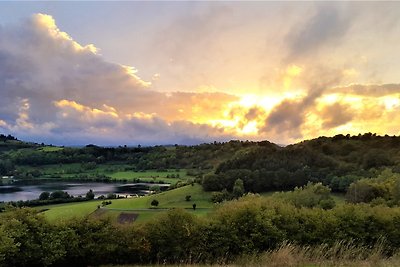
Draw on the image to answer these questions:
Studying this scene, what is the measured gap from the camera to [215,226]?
69.9ft

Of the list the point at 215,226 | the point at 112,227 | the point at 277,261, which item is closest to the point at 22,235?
the point at 112,227

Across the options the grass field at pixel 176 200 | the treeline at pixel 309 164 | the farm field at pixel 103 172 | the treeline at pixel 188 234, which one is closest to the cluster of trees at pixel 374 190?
the treeline at pixel 309 164

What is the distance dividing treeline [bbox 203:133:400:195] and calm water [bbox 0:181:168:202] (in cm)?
3343

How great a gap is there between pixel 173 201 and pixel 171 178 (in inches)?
2244

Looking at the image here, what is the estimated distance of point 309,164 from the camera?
3836 inches

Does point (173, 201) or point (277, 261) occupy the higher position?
point (277, 261)

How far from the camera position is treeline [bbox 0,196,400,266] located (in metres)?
18.5

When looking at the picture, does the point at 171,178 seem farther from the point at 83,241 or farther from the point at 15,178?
the point at 83,241

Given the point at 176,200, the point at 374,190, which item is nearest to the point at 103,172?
the point at 176,200

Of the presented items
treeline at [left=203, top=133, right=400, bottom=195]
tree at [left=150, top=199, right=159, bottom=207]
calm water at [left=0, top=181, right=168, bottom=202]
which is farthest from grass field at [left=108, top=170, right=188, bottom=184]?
tree at [left=150, top=199, right=159, bottom=207]

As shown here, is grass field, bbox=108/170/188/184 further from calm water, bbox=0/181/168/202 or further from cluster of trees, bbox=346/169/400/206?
cluster of trees, bbox=346/169/400/206

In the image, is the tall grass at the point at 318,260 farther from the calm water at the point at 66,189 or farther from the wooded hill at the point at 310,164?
the calm water at the point at 66,189

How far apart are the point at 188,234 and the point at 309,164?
81.6 m

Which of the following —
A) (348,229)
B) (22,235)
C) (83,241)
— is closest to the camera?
(22,235)
